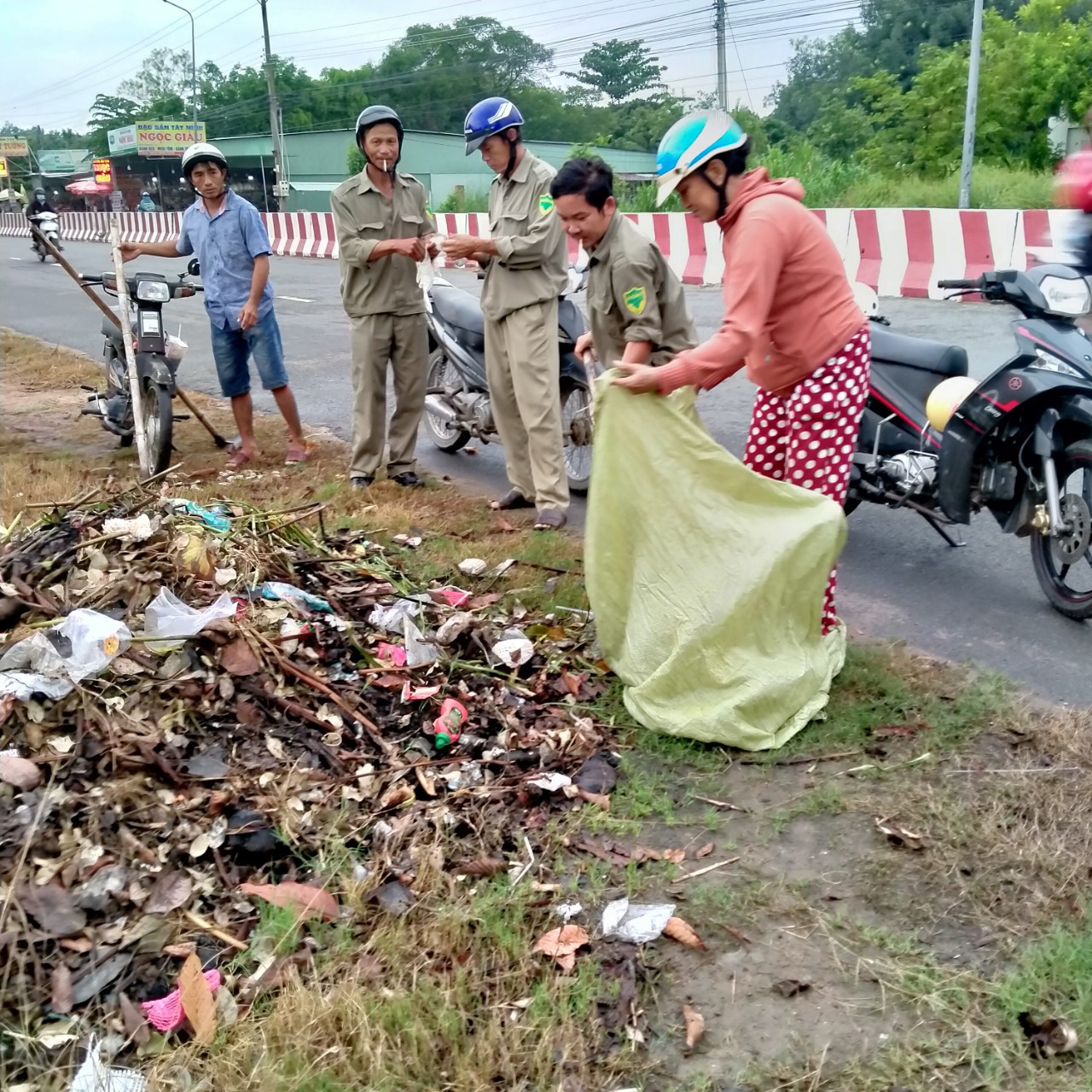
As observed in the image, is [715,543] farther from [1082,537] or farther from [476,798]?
[1082,537]

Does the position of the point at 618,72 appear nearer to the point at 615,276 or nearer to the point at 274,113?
the point at 274,113

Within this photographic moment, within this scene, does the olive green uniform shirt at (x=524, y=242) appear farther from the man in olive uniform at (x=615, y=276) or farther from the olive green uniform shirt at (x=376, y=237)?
the olive green uniform shirt at (x=376, y=237)

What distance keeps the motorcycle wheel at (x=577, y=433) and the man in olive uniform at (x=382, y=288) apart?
34.6 inches

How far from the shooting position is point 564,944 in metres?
2.64

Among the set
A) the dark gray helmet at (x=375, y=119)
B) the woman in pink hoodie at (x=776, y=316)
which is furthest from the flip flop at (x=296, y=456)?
the woman in pink hoodie at (x=776, y=316)

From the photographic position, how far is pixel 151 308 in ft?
23.2

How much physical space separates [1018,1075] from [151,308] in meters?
6.47

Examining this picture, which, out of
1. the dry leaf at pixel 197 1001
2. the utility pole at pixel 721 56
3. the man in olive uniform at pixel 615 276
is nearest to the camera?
the dry leaf at pixel 197 1001

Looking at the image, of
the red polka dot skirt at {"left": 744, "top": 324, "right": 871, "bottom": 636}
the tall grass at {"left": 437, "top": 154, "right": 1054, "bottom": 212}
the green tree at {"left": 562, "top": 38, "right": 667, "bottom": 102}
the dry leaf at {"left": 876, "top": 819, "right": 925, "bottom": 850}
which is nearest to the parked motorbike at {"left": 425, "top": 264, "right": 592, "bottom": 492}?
the red polka dot skirt at {"left": 744, "top": 324, "right": 871, "bottom": 636}

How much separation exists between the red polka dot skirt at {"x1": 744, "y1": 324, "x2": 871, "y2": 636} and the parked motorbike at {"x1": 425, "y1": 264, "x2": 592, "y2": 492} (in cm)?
221

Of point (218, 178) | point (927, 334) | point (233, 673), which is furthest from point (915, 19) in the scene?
point (233, 673)

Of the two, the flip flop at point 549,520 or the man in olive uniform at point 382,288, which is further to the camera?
the man in olive uniform at point 382,288

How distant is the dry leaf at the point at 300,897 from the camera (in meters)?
2.73

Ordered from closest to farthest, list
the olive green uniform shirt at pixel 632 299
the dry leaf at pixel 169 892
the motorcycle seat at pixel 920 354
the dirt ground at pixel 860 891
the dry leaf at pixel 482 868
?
the dirt ground at pixel 860 891 → the dry leaf at pixel 169 892 → the dry leaf at pixel 482 868 → the olive green uniform shirt at pixel 632 299 → the motorcycle seat at pixel 920 354
